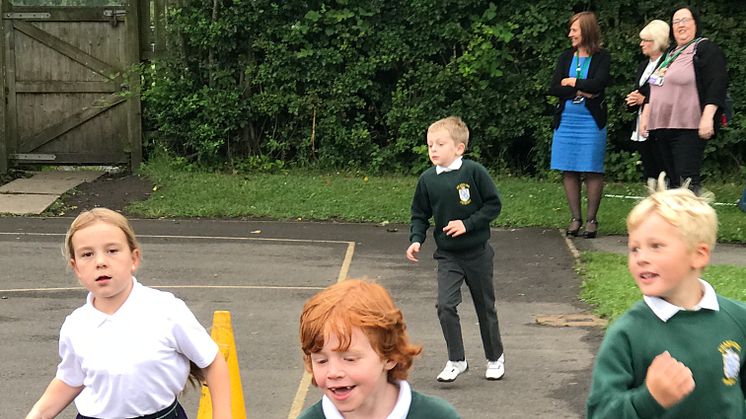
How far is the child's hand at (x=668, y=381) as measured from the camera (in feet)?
9.66

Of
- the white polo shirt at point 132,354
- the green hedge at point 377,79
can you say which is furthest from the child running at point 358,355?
the green hedge at point 377,79

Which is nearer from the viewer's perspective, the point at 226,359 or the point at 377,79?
the point at 226,359

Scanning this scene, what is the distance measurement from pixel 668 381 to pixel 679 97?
24.7ft

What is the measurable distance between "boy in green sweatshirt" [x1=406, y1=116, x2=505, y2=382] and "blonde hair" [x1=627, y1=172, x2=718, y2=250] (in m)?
3.29

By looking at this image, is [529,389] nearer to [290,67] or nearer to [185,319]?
[185,319]

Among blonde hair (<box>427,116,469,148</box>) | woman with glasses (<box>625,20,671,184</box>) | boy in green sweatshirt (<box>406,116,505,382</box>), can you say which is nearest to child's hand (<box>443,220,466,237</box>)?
boy in green sweatshirt (<box>406,116,505,382</box>)

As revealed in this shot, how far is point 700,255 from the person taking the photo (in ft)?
10.7

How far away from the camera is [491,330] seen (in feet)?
22.3

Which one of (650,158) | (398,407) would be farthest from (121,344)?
(650,158)

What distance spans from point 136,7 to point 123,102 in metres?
1.33

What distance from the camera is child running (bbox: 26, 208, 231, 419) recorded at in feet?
12.7

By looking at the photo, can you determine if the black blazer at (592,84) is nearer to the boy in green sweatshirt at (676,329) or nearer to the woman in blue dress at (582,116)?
the woman in blue dress at (582,116)

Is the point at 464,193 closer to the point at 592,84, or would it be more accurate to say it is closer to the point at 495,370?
the point at 495,370

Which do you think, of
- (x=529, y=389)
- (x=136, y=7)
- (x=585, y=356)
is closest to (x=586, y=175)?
(x=585, y=356)
